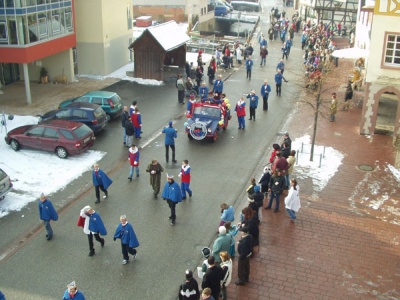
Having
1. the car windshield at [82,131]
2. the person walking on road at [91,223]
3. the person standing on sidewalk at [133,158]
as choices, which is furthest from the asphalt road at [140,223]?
the car windshield at [82,131]

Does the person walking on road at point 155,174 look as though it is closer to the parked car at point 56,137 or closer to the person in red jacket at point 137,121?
the parked car at point 56,137

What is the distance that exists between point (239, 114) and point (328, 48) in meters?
16.8

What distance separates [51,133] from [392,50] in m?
14.2

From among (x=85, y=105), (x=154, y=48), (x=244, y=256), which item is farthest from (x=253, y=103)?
(x=244, y=256)

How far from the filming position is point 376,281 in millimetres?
11641

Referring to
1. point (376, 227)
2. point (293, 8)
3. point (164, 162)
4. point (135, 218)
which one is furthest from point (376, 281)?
point (293, 8)

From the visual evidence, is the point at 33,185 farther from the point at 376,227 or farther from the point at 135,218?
the point at 376,227

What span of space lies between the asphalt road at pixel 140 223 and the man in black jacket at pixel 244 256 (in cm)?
142

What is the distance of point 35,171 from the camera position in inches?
691

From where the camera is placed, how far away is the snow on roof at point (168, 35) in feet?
97.6

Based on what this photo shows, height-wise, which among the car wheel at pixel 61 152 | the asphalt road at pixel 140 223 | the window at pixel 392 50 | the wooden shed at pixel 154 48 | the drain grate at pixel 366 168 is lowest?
the asphalt road at pixel 140 223

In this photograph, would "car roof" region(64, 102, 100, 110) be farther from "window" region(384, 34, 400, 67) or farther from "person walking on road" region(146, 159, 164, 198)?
"window" region(384, 34, 400, 67)

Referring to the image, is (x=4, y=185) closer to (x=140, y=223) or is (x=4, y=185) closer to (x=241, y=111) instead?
(x=140, y=223)

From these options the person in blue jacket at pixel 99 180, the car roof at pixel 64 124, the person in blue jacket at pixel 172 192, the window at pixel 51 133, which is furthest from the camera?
the car roof at pixel 64 124
